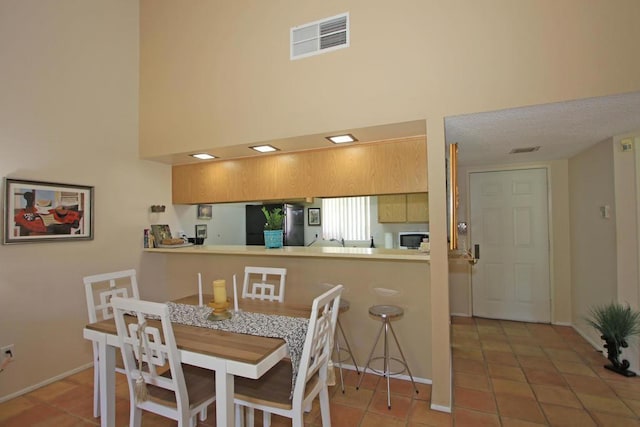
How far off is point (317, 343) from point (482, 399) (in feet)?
5.26

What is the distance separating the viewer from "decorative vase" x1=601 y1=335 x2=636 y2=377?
276cm

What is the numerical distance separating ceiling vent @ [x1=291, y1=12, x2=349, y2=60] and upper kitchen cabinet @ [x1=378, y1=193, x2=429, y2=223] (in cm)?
229

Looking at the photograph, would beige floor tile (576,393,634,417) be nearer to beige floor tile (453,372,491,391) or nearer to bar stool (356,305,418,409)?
beige floor tile (453,372,491,391)

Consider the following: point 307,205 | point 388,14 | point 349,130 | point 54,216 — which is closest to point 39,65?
point 54,216

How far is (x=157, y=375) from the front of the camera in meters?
1.74

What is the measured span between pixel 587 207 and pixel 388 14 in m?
2.96

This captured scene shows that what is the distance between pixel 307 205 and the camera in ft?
20.8

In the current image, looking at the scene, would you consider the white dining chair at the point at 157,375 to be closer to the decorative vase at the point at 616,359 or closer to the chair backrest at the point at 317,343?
the chair backrest at the point at 317,343

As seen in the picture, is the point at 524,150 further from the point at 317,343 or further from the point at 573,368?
the point at 317,343

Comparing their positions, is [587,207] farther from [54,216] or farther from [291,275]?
[54,216]

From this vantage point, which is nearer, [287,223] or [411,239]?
[411,239]

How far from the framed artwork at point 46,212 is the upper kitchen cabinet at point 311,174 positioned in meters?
1.08

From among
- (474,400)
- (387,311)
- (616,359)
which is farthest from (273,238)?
(616,359)

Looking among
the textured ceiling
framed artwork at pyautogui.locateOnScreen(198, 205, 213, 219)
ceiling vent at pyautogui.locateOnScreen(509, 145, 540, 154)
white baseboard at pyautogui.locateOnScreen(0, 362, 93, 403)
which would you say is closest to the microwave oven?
the textured ceiling
